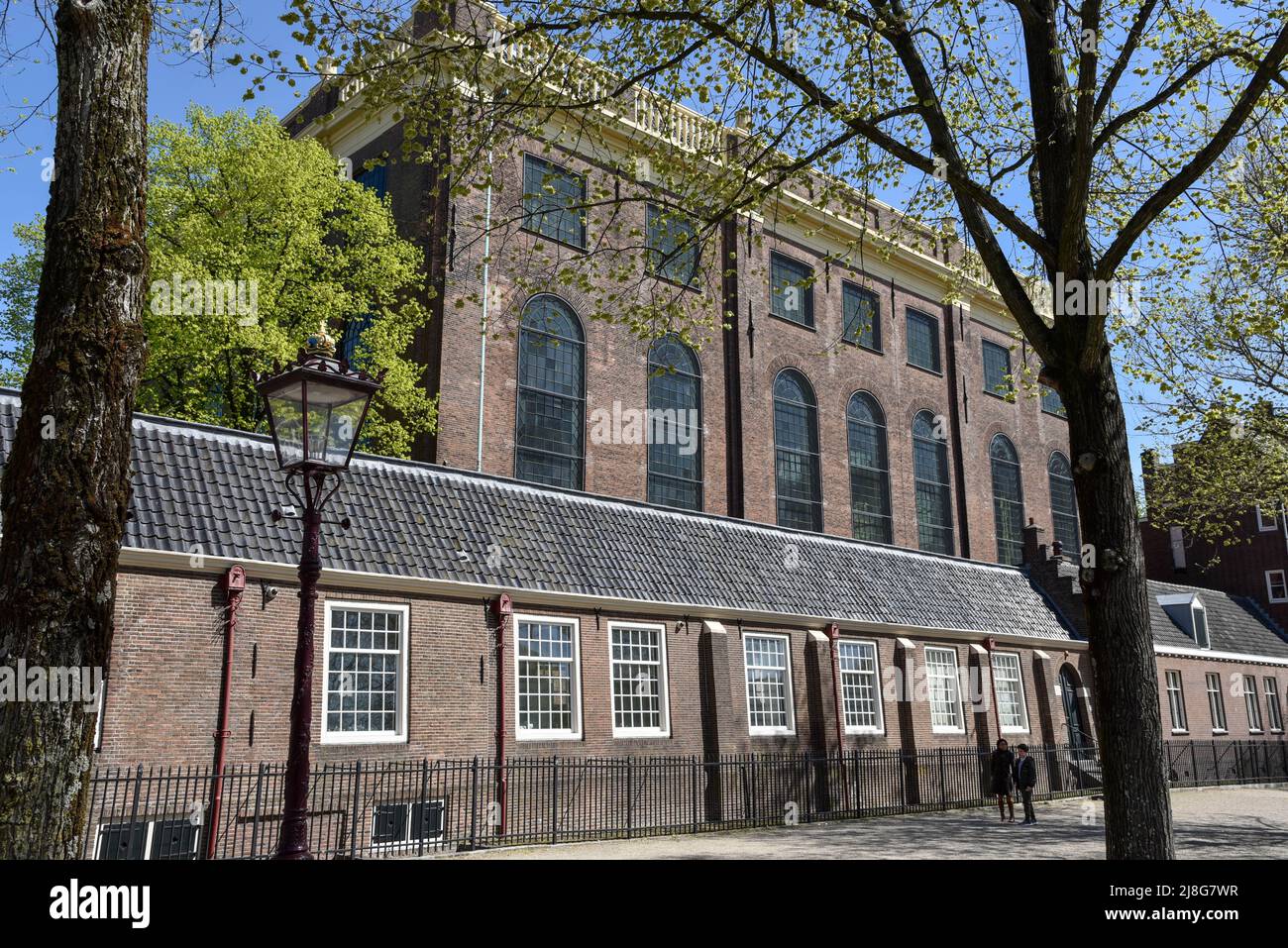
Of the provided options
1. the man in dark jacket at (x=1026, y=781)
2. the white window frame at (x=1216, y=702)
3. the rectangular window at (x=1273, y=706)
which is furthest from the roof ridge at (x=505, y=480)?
the rectangular window at (x=1273, y=706)

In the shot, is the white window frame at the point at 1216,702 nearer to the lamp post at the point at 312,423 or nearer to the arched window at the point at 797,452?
the arched window at the point at 797,452

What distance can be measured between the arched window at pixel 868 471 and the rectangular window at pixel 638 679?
16998 millimetres

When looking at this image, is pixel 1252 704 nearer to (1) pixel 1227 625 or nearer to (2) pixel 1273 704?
(2) pixel 1273 704

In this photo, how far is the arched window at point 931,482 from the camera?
126 ft

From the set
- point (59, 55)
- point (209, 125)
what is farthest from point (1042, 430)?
point (59, 55)

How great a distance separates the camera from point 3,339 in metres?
26.7

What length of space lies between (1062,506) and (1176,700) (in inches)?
469

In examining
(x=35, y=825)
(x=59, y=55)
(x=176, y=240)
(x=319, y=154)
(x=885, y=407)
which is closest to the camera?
(x=35, y=825)

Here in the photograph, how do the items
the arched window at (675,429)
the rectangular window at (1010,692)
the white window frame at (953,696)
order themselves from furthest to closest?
the arched window at (675,429) < the rectangular window at (1010,692) < the white window frame at (953,696)

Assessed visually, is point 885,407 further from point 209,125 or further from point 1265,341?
point 209,125

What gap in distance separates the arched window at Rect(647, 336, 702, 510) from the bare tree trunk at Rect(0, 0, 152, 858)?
24.3 m

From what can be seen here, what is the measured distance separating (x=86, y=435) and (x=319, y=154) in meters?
22.7

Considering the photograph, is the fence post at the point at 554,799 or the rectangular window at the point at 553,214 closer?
the fence post at the point at 554,799

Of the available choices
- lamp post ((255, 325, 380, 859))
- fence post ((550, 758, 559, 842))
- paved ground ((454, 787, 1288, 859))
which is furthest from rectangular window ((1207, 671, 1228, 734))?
lamp post ((255, 325, 380, 859))
